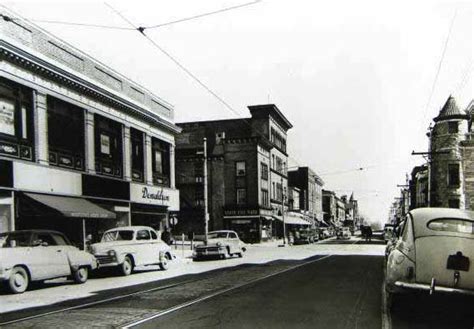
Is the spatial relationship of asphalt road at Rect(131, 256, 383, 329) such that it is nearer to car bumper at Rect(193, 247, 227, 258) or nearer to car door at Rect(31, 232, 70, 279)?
car door at Rect(31, 232, 70, 279)

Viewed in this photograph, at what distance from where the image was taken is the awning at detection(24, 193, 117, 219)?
21984 millimetres

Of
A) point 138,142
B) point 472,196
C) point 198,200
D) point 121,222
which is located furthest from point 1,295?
point 472,196

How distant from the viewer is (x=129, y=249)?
19172 millimetres

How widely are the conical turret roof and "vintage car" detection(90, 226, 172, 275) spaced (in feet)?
139

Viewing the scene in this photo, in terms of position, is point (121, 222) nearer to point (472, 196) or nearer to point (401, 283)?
point (401, 283)

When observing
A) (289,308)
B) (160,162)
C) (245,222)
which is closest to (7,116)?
(289,308)

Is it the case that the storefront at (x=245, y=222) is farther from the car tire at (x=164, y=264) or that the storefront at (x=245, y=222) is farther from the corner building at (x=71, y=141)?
the car tire at (x=164, y=264)

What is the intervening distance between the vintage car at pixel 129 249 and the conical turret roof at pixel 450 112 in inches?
1664

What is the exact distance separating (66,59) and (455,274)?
72.3 ft

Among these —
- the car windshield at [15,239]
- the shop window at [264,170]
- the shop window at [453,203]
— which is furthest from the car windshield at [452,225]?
the shop window at [264,170]

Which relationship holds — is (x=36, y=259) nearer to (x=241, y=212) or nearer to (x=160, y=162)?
(x=160, y=162)

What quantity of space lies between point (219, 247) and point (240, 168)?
103 feet

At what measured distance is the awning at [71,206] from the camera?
21984 mm

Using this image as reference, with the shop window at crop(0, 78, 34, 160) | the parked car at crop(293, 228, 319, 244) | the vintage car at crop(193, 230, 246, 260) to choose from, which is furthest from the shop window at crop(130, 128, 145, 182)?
the parked car at crop(293, 228, 319, 244)
